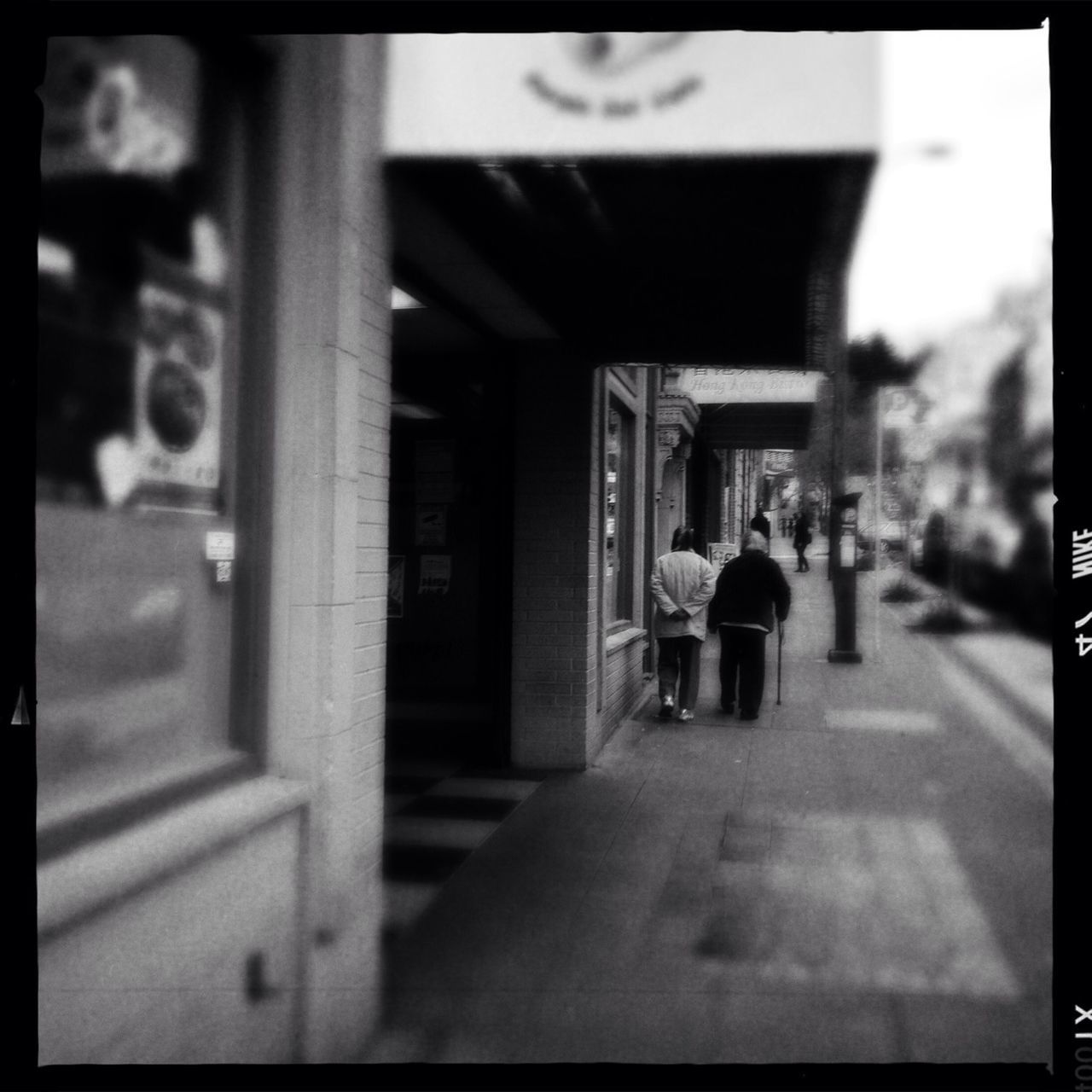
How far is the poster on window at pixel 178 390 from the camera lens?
325 centimetres

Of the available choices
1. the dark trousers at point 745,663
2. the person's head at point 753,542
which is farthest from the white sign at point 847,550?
the person's head at point 753,542

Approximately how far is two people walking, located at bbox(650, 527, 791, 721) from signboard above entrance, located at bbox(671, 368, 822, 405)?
107 cm

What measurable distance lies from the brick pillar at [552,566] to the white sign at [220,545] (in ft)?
14.5

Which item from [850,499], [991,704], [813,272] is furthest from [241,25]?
[991,704]

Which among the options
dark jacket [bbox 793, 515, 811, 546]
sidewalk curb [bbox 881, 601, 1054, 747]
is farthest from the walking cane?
dark jacket [bbox 793, 515, 811, 546]

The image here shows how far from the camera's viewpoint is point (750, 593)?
8.36 m

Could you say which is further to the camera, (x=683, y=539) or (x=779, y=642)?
(x=683, y=539)

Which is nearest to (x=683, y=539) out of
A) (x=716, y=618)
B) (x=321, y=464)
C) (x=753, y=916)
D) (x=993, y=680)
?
(x=716, y=618)

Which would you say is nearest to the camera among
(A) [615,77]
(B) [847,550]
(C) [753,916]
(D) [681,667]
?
(A) [615,77]

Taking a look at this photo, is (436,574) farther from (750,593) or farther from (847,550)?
(847,550)

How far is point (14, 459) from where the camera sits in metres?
2.93

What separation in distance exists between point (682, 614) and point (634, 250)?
4338 mm

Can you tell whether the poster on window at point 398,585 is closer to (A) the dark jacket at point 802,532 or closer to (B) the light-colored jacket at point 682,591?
(B) the light-colored jacket at point 682,591

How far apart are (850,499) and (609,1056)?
6.22 m
